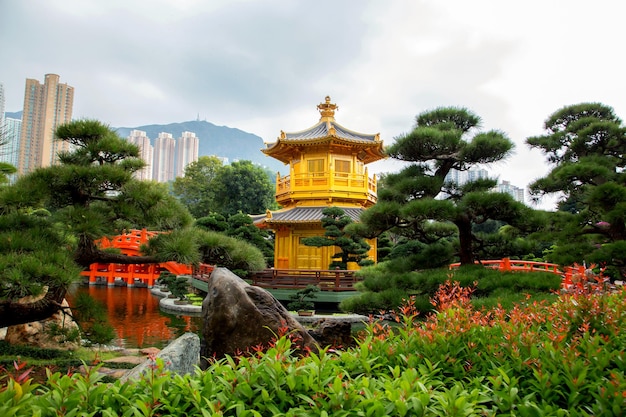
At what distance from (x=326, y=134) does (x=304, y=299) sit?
300 inches

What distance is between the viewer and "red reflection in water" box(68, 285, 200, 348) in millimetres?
10031

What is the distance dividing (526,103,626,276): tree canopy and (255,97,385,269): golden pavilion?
25.5 feet

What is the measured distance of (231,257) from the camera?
5188mm

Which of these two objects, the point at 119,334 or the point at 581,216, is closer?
the point at 581,216

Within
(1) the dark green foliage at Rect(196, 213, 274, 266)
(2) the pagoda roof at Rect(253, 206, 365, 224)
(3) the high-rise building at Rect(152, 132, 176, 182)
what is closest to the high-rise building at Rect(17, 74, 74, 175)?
(1) the dark green foliage at Rect(196, 213, 274, 266)

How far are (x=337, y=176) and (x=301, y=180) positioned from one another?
1.53m

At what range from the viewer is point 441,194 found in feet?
24.2

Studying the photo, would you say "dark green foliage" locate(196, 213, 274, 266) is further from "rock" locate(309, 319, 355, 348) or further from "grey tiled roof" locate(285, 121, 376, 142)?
"rock" locate(309, 319, 355, 348)

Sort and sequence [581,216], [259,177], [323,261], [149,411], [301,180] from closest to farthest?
[149,411] → [581,216] → [323,261] → [301,180] → [259,177]

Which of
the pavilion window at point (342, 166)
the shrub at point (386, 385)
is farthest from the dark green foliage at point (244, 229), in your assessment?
the shrub at point (386, 385)

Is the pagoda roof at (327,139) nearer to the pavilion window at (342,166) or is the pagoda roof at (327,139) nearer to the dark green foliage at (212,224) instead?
the pavilion window at (342,166)

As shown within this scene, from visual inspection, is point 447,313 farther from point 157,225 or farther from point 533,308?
point 157,225

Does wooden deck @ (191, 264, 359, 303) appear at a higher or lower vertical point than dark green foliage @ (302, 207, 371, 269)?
lower

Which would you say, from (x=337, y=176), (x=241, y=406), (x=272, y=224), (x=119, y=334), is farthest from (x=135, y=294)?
(x=241, y=406)
